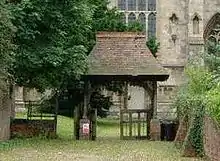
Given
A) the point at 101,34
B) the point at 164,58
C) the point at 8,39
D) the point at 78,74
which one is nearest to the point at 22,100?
the point at 164,58

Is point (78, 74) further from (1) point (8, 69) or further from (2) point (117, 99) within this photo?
(2) point (117, 99)

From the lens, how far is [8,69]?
23859 millimetres

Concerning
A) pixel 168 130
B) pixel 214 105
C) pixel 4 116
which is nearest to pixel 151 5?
pixel 168 130

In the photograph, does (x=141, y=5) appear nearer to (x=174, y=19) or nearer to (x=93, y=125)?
(x=174, y=19)

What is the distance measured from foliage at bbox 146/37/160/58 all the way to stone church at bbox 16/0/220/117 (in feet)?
7.91

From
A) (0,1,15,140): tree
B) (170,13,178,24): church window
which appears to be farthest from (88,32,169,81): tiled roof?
(170,13,178,24): church window

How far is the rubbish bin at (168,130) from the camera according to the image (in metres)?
28.7

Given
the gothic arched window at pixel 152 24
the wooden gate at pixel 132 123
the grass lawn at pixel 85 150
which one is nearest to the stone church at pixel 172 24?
the gothic arched window at pixel 152 24

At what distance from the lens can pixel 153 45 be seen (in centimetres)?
4194

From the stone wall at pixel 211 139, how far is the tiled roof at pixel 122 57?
386 inches

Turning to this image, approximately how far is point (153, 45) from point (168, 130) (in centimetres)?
1387

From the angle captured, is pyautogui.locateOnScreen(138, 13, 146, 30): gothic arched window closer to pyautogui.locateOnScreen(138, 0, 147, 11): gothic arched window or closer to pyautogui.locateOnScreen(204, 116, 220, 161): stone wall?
pyautogui.locateOnScreen(138, 0, 147, 11): gothic arched window

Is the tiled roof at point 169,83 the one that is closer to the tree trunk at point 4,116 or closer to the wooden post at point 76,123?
the wooden post at point 76,123

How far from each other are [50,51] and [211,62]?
23.2 ft
